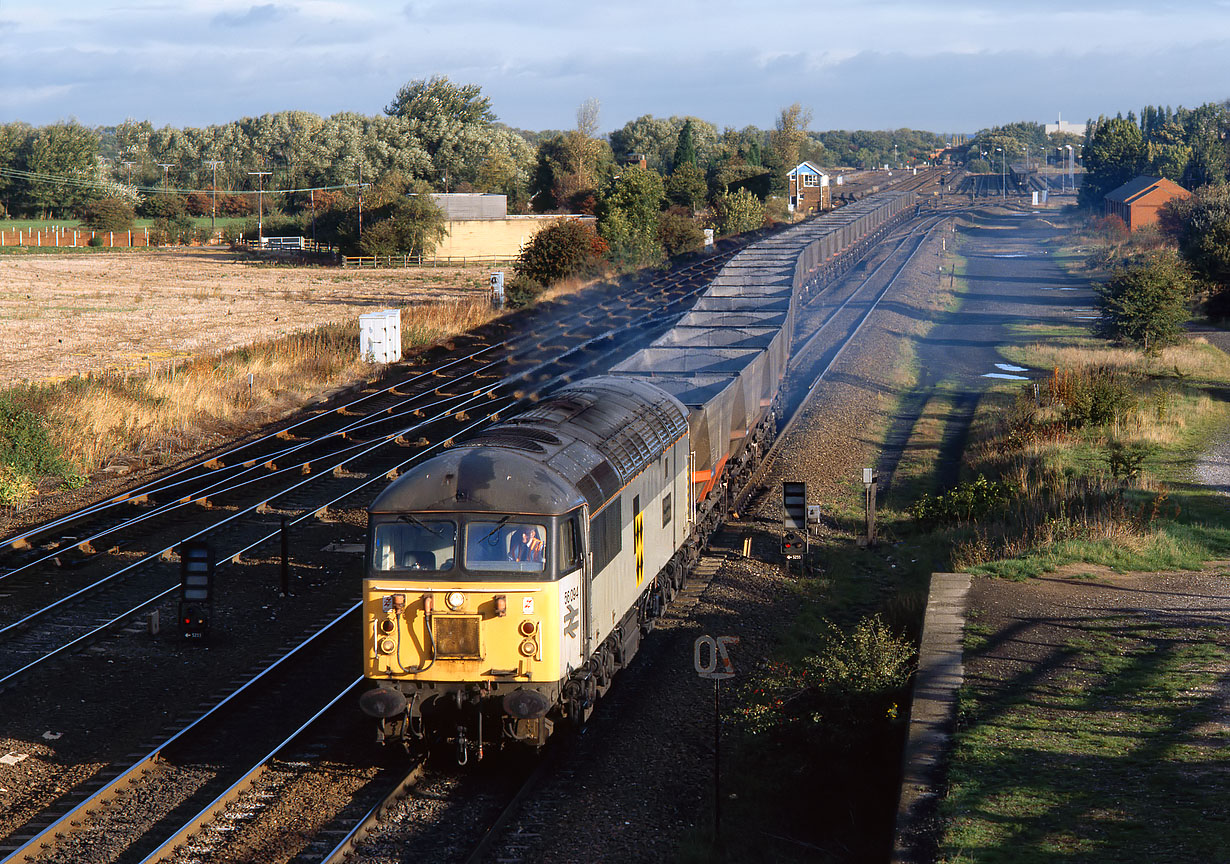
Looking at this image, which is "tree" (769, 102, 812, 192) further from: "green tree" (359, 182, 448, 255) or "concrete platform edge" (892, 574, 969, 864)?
"concrete platform edge" (892, 574, 969, 864)

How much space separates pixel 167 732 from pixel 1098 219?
292 feet

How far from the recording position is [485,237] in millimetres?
86812

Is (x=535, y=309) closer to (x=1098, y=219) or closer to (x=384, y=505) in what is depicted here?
(x=384, y=505)

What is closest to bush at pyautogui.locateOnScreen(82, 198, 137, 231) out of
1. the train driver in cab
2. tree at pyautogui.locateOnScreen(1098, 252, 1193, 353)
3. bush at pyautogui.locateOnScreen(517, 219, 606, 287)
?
bush at pyautogui.locateOnScreen(517, 219, 606, 287)

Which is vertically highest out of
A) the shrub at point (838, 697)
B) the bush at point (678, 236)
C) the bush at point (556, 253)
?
the bush at point (678, 236)

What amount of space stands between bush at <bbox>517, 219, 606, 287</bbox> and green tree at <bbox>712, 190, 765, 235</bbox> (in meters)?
28.6

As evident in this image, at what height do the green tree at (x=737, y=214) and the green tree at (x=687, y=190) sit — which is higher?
the green tree at (x=687, y=190)

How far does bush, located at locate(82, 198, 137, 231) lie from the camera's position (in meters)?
111

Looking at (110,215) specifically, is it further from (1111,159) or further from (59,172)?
(1111,159)

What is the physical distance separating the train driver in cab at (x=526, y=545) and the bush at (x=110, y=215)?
112 metres

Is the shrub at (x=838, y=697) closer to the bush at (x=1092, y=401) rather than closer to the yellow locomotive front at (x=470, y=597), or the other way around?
the yellow locomotive front at (x=470, y=597)

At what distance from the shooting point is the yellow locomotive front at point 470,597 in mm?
11125

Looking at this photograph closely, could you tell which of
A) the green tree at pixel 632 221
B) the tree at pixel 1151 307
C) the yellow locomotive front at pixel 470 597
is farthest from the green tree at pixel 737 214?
the yellow locomotive front at pixel 470 597

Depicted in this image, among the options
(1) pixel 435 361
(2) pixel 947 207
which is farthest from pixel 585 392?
(2) pixel 947 207
